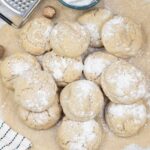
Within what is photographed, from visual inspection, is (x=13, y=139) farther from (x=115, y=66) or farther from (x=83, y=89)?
(x=115, y=66)

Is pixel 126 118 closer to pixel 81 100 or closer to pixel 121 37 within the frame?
pixel 81 100

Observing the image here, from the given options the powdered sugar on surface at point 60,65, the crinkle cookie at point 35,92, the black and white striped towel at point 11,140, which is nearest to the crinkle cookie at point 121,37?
the powdered sugar on surface at point 60,65

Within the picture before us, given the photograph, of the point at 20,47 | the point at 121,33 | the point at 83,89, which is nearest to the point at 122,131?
the point at 83,89

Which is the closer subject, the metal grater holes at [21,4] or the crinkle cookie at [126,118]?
the crinkle cookie at [126,118]

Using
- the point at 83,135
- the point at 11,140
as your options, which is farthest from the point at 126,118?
the point at 11,140

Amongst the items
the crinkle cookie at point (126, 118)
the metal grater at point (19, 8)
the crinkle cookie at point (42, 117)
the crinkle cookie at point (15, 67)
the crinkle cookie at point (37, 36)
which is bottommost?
the crinkle cookie at point (126, 118)

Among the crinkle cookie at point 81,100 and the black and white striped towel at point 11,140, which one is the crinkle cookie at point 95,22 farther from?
the black and white striped towel at point 11,140

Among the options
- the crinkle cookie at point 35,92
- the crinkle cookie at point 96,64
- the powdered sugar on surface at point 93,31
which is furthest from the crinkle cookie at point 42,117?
the powdered sugar on surface at point 93,31

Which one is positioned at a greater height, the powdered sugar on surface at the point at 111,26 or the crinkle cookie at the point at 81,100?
the powdered sugar on surface at the point at 111,26
